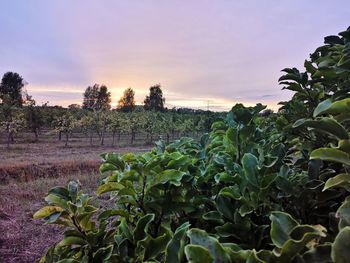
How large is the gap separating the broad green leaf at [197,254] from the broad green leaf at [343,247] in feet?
0.58

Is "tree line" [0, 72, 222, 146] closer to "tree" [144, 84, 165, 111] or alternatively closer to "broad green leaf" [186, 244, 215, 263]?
"broad green leaf" [186, 244, 215, 263]

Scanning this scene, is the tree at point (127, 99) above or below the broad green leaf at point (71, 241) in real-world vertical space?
above

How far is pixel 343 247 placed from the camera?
471 mm

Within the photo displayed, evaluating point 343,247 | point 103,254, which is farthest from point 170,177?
point 343,247

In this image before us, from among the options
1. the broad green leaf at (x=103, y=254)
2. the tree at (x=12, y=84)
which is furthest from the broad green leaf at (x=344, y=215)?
the tree at (x=12, y=84)

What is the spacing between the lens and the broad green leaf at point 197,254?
0.52 meters

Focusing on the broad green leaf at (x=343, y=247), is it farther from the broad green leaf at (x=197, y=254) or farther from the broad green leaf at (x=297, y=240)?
the broad green leaf at (x=197, y=254)

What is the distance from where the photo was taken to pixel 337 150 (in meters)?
0.63

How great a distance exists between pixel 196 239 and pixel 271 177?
0.38 metres

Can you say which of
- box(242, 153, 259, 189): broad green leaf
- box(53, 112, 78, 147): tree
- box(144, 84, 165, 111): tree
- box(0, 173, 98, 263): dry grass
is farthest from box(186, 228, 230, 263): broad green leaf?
box(144, 84, 165, 111): tree

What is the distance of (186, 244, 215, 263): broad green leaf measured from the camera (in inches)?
20.6

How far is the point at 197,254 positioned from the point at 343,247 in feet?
0.68

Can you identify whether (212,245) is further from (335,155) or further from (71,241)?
(71,241)

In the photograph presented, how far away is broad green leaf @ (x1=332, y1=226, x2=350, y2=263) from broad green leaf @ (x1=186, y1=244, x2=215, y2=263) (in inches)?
7.0
